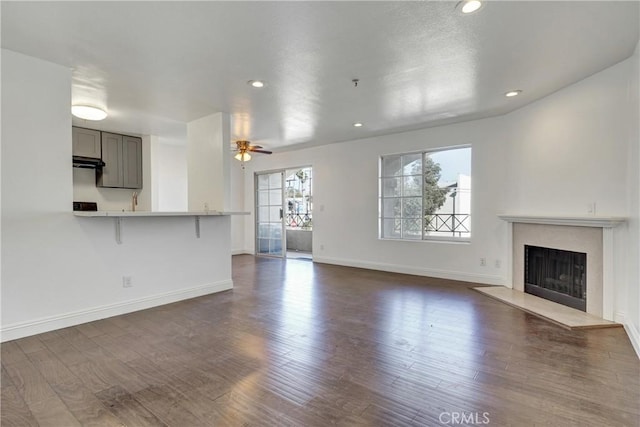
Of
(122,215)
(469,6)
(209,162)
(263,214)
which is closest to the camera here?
(469,6)

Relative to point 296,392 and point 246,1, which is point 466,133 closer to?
point 246,1

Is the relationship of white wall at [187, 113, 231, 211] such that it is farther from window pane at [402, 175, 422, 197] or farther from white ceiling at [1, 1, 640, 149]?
window pane at [402, 175, 422, 197]

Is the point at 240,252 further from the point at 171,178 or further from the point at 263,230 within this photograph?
the point at 171,178

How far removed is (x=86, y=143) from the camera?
5012 millimetres

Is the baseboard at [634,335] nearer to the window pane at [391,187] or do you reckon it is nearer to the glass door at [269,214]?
the window pane at [391,187]

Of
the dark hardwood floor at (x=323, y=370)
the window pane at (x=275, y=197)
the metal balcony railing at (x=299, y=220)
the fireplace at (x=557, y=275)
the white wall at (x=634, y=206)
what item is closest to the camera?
the dark hardwood floor at (x=323, y=370)

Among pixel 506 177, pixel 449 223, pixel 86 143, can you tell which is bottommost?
pixel 449 223

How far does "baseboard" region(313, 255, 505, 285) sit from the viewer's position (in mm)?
4852

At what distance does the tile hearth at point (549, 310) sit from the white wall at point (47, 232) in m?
4.48

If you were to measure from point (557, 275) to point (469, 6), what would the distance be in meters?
3.38

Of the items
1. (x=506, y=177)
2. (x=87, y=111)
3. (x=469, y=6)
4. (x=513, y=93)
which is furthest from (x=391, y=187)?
(x=87, y=111)

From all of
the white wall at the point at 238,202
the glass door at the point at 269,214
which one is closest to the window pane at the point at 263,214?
the glass door at the point at 269,214

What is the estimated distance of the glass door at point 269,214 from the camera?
7.73 metres

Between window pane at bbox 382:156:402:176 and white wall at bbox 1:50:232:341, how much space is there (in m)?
4.22
